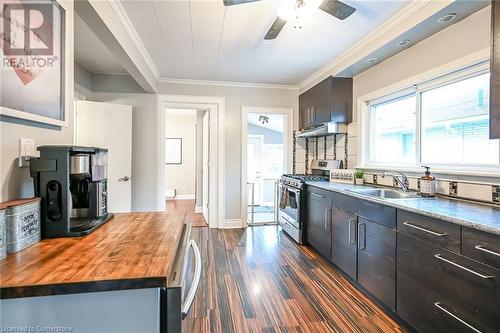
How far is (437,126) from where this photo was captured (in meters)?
2.44

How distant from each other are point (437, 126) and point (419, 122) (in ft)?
0.61

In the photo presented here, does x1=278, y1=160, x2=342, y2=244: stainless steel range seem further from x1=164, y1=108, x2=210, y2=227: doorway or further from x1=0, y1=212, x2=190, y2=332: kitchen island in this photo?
x1=164, y1=108, x2=210, y2=227: doorway

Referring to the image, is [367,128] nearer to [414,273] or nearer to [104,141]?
[414,273]

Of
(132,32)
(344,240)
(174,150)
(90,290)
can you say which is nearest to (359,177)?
(344,240)

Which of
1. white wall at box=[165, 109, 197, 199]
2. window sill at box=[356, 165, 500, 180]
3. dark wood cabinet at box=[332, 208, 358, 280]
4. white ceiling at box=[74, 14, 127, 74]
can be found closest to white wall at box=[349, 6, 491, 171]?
window sill at box=[356, 165, 500, 180]

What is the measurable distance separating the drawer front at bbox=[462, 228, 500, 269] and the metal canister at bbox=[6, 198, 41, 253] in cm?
200

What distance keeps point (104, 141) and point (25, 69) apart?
110 inches

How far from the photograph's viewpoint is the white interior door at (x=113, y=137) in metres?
3.54

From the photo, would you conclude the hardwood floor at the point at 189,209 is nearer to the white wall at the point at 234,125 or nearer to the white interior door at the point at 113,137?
the white wall at the point at 234,125

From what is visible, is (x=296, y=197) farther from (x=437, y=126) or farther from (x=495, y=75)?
(x=495, y=75)

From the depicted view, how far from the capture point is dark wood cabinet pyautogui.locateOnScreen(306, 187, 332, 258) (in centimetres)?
288

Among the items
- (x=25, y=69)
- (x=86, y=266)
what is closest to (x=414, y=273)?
(x=86, y=266)

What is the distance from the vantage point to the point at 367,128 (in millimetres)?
3336

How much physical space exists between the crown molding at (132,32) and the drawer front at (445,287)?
2.80m
